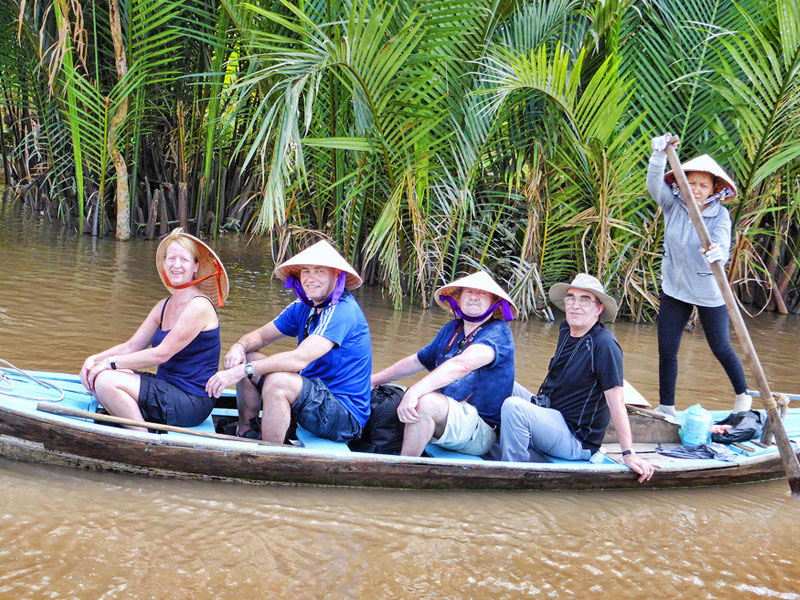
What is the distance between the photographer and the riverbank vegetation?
7258mm

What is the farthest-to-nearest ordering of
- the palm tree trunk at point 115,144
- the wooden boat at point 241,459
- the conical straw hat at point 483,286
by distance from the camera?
the palm tree trunk at point 115,144
the conical straw hat at point 483,286
the wooden boat at point 241,459

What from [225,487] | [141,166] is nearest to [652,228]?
[225,487]

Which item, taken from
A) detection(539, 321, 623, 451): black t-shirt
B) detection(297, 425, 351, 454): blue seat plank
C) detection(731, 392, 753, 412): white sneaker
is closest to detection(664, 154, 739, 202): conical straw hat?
detection(539, 321, 623, 451): black t-shirt

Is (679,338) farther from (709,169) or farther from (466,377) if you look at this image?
(466,377)

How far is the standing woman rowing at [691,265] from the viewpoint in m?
4.79

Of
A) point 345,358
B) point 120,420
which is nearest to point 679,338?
point 345,358

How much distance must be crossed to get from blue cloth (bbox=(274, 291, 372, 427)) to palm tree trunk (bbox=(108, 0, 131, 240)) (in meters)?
6.35

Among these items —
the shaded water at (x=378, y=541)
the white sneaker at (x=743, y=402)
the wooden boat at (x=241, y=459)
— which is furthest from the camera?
the white sneaker at (x=743, y=402)

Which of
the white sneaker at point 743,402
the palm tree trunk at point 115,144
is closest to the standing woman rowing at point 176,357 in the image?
the white sneaker at point 743,402

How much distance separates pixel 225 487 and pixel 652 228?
5724 millimetres

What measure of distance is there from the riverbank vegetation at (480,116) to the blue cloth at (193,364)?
2.41m

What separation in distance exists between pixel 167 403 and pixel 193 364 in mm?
232

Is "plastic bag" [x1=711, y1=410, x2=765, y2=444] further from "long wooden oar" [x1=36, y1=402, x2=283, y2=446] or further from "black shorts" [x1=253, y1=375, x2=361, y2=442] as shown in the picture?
"long wooden oar" [x1=36, y1=402, x2=283, y2=446]

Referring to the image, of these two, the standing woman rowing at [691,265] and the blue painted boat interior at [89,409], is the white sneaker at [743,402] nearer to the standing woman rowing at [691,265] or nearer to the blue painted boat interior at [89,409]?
the standing woman rowing at [691,265]
